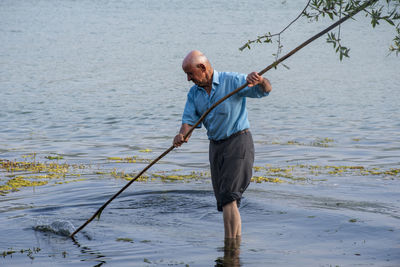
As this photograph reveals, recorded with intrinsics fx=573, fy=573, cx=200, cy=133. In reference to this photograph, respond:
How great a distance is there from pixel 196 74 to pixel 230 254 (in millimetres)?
2130

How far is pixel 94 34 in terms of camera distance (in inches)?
2343

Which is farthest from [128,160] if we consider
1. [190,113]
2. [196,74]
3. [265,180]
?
[196,74]

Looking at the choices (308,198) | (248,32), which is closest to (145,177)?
(308,198)

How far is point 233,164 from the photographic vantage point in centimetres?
629

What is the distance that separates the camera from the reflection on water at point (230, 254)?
20.9 feet

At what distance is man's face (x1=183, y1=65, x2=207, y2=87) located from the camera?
6062 millimetres

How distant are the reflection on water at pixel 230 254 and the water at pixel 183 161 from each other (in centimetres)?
2

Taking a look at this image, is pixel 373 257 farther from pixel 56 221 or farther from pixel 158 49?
pixel 158 49

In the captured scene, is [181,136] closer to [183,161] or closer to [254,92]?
[254,92]

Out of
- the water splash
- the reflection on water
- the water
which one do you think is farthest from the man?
the water splash

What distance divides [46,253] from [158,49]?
146 ft

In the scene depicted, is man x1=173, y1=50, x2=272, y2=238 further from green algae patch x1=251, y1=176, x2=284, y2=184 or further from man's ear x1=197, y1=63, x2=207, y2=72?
green algae patch x1=251, y1=176, x2=284, y2=184

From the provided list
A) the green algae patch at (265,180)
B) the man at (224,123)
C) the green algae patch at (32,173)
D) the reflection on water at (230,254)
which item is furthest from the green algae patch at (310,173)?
the man at (224,123)

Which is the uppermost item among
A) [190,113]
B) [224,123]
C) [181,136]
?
[190,113]
